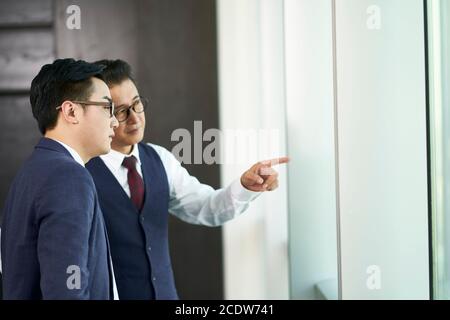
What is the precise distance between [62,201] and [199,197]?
450 millimetres

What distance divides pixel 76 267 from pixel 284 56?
2.51ft

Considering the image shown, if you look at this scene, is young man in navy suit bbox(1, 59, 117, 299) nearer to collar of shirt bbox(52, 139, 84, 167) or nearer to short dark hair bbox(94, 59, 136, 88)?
collar of shirt bbox(52, 139, 84, 167)

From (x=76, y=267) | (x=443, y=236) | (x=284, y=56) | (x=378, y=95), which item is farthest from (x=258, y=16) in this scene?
(x=76, y=267)

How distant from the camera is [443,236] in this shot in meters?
1.44

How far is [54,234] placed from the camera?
1201mm

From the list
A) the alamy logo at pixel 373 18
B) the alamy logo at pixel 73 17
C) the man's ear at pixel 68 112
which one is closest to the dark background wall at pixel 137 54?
Answer: the alamy logo at pixel 73 17

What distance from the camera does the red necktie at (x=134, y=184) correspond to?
147 centimetres

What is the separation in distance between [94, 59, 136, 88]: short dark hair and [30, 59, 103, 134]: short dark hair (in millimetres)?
99

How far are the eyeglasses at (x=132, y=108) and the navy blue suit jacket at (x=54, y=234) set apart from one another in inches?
8.7

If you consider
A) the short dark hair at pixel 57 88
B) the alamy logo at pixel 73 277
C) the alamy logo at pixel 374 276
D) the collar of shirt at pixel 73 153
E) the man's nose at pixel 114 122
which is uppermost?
the short dark hair at pixel 57 88

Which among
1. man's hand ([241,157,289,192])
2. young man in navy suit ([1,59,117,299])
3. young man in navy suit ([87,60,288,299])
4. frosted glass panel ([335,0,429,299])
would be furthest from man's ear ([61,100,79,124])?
frosted glass panel ([335,0,429,299])

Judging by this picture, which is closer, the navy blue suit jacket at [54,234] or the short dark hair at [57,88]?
the navy blue suit jacket at [54,234]

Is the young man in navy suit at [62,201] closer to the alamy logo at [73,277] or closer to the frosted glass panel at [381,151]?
the alamy logo at [73,277]

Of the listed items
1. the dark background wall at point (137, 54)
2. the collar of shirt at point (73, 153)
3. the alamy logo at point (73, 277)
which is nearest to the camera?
the alamy logo at point (73, 277)
